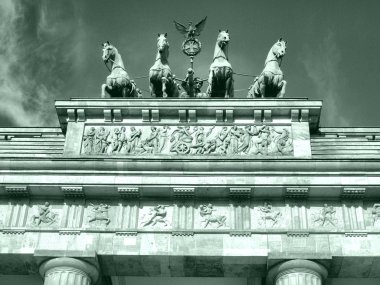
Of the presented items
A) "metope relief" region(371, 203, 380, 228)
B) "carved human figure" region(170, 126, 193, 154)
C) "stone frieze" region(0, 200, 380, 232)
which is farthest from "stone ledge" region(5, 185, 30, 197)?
"metope relief" region(371, 203, 380, 228)

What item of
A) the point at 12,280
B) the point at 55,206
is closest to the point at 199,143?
the point at 55,206

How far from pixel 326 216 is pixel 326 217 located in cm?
3

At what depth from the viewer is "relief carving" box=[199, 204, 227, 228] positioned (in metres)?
24.1

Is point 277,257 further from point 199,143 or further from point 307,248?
point 199,143

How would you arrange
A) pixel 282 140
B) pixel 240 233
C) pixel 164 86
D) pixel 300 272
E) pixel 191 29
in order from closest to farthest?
pixel 300 272, pixel 240 233, pixel 282 140, pixel 164 86, pixel 191 29

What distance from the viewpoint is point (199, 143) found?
26.1 m

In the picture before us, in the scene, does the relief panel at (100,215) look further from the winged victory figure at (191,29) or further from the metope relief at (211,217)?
the winged victory figure at (191,29)

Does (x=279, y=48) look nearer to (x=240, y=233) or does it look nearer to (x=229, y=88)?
(x=229, y=88)

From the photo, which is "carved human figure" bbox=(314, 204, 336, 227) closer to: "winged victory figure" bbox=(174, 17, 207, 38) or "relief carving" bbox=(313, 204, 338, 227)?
"relief carving" bbox=(313, 204, 338, 227)

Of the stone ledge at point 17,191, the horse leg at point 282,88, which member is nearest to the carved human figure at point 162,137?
the horse leg at point 282,88

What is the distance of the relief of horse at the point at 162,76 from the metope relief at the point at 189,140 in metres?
2.33

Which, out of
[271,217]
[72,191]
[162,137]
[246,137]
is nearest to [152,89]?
[162,137]

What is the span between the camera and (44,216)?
24406 mm

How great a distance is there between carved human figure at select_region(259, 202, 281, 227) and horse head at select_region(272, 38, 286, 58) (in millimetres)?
6947
